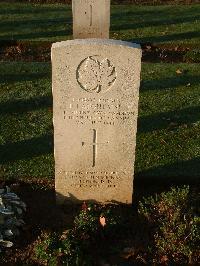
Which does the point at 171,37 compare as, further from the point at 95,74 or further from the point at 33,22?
the point at 95,74

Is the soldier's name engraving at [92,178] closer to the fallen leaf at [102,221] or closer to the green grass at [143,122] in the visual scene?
the fallen leaf at [102,221]

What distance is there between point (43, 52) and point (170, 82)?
3.60 metres

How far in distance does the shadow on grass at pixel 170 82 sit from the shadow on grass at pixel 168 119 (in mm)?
1109

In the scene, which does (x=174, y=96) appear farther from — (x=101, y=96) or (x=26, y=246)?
(x=26, y=246)

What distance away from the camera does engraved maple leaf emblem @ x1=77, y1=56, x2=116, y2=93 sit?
5074 mm

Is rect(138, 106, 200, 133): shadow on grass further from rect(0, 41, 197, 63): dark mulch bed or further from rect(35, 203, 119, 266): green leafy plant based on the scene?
rect(0, 41, 197, 63): dark mulch bed

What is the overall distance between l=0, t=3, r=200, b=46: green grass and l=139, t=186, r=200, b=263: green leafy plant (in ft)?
24.5

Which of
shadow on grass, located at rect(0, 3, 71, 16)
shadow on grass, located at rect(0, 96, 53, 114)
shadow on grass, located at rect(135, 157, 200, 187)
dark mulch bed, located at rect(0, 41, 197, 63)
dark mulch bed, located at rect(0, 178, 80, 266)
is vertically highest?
shadow on grass, located at rect(0, 3, 71, 16)

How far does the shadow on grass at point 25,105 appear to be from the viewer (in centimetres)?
860

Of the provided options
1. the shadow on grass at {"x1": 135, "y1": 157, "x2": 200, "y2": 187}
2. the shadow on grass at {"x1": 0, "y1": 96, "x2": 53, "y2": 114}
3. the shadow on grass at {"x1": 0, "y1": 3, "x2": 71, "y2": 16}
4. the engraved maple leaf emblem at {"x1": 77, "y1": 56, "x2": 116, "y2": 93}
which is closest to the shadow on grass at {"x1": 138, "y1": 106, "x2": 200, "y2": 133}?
the shadow on grass at {"x1": 135, "y1": 157, "x2": 200, "y2": 187}

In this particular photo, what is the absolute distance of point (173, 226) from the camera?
5363 millimetres

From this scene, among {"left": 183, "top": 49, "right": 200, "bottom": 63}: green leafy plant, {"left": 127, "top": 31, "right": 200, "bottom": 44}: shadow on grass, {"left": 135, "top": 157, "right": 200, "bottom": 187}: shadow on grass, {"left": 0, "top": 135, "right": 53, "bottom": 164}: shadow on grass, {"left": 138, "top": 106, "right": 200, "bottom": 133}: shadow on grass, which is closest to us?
{"left": 135, "top": 157, "right": 200, "bottom": 187}: shadow on grass

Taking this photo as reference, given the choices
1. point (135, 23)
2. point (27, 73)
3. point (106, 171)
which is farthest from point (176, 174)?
point (135, 23)

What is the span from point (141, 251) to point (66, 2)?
1330 centimetres
